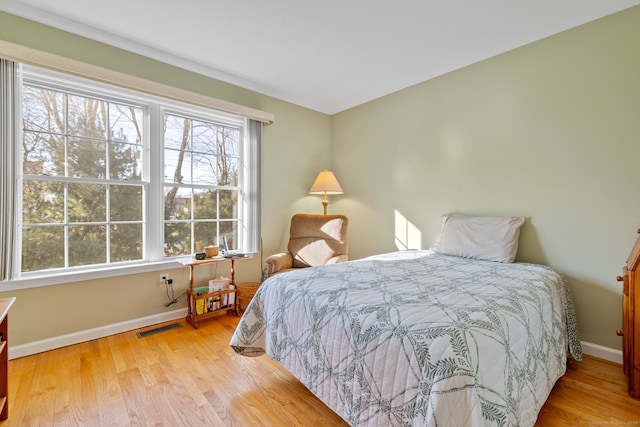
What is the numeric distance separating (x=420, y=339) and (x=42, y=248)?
2.83 metres

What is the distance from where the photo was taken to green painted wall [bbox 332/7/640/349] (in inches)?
78.7

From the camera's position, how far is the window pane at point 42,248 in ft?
7.07

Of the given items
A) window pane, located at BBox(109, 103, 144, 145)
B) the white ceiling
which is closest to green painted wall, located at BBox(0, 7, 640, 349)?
the white ceiling

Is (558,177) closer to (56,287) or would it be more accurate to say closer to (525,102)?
(525,102)

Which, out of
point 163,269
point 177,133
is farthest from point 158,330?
point 177,133

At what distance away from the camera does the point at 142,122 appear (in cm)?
266

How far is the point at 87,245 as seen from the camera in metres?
2.40

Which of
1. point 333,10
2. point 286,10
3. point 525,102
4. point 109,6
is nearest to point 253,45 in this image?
point 286,10

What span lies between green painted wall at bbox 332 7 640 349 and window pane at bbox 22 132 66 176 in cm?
321

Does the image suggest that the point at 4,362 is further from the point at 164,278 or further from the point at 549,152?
the point at 549,152

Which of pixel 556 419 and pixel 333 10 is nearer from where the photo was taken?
pixel 556 419

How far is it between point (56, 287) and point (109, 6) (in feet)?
7.04

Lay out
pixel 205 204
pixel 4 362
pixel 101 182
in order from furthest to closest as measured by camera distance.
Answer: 1. pixel 205 204
2. pixel 101 182
3. pixel 4 362

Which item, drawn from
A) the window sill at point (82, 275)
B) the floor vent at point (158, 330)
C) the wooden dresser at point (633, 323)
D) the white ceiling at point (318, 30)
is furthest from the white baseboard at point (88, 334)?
the wooden dresser at point (633, 323)
